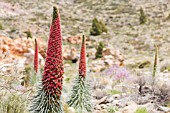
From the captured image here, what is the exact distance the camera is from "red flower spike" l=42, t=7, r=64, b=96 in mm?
4590

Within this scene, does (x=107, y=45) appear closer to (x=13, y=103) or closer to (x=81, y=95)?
(x=81, y=95)

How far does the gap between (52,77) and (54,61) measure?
0.23 metres

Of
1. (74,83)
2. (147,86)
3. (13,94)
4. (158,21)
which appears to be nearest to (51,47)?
(13,94)

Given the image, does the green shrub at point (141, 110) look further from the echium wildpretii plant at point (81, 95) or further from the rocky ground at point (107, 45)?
the echium wildpretii plant at point (81, 95)

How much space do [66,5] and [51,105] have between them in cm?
5548

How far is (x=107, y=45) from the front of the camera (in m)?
32.0

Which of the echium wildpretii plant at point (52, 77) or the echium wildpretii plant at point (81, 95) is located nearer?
the echium wildpretii plant at point (52, 77)

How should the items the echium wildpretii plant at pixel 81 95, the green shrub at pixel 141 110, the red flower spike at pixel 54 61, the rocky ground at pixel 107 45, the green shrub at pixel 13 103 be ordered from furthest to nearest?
the rocky ground at pixel 107 45 < the green shrub at pixel 141 110 < the echium wildpretii plant at pixel 81 95 < the green shrub at pixel 13 103 < the red flower spike at pixel 54 61

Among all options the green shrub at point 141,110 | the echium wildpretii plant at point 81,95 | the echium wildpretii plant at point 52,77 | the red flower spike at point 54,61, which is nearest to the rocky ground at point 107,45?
the green shrub at point 141,110

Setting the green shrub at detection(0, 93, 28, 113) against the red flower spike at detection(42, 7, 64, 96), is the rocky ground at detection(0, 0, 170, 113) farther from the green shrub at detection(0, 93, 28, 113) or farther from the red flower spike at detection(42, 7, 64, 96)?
the red flower spike at detection(42, 7, 64, 96)

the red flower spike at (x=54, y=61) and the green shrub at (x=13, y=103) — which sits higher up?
the red flower spike at (x=54, y=61)

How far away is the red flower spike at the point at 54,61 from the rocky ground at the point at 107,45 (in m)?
1.43

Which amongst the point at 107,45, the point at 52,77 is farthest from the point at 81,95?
the point at 107,45

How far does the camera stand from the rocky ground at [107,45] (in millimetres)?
9227
